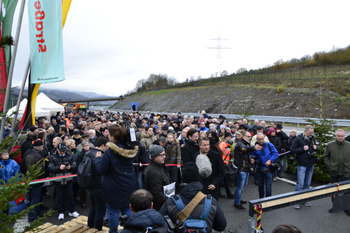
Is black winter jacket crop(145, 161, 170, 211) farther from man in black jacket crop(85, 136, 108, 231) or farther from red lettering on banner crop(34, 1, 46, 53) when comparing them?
red lettering on banner crop(34, 1, 46, 53)

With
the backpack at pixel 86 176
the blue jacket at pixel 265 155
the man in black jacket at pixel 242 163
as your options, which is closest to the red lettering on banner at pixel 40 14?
the backpack at pixel 86 176

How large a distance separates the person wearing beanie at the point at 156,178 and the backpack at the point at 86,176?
1.17 m

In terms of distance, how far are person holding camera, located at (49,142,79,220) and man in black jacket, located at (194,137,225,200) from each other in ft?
10.9

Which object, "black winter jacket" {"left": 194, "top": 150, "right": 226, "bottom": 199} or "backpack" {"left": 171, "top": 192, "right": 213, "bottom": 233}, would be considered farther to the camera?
"black winter jacket" {"left": 194, "top": 150, "right": 226, "bottom": 199}

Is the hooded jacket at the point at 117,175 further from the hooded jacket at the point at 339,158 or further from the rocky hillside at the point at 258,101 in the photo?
the rocky hillside at the point at 258,101

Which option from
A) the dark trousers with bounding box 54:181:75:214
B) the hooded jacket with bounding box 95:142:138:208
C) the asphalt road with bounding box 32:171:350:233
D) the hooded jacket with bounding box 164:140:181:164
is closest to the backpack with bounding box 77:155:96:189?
the hooded jacket with bounding box 95:142:138:208

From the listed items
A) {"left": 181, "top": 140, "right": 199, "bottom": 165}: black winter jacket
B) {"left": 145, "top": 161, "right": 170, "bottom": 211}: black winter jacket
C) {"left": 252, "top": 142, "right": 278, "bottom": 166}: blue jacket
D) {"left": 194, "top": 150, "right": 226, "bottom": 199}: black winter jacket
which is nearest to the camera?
{"left": 145, "top": 161, "right": 170, "bottom": 211}: black winter jacket

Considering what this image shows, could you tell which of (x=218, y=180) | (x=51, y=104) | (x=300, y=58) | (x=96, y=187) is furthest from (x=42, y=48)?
(x=300, y=58)

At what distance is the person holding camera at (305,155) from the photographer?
6.14 meters

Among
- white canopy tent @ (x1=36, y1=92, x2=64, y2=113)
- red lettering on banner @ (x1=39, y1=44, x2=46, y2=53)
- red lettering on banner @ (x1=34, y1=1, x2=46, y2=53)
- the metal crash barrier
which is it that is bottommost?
the metal crash barrier

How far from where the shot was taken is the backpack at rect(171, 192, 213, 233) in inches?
95.0

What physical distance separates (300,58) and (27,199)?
182 feet

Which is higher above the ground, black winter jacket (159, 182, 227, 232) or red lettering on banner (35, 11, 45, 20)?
red lettering on banner (35, 11, 45, 20)

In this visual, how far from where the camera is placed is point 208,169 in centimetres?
381
